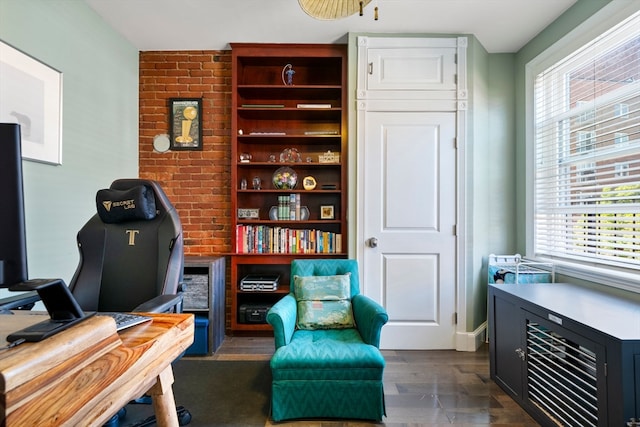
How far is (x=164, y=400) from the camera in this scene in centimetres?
94

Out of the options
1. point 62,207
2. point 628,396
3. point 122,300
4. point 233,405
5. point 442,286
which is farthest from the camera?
point 442,286

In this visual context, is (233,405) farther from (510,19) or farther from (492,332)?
(510,19)

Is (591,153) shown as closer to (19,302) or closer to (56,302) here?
(56,302)

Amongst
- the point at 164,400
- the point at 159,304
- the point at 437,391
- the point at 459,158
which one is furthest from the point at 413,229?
the point at 164,400

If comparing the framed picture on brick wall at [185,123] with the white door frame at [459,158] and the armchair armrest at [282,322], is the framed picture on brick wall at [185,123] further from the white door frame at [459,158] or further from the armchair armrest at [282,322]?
the armchair armrest at [282,322]

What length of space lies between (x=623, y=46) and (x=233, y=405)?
330 centimetres

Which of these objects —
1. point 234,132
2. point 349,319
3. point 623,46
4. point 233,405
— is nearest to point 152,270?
point 233,405

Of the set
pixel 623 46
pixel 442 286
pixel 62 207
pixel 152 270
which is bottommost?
pixel 442 286

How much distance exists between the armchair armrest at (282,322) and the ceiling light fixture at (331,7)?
5.99ft

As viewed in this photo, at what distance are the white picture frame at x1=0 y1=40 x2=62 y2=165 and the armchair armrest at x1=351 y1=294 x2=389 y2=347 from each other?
7.22 feet

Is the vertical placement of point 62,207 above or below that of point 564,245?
above

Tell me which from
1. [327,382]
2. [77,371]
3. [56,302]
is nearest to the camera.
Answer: [77,371]

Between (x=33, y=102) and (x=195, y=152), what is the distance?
4.30 feet

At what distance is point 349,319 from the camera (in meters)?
2.20
